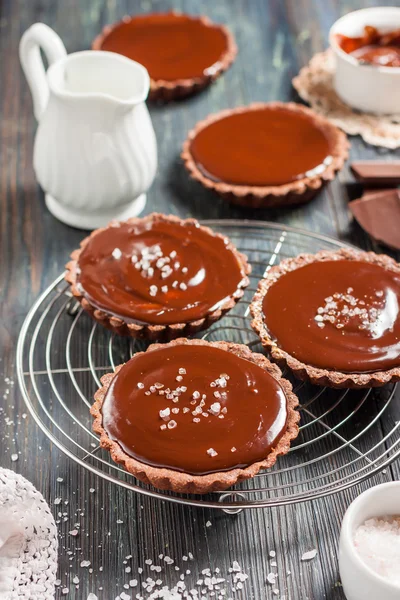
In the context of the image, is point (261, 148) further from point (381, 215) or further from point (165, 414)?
point (165, 414)

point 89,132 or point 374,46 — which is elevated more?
point 89,132

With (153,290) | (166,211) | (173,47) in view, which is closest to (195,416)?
(153,290)

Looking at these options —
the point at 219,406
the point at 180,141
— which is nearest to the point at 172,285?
the point at 219,406

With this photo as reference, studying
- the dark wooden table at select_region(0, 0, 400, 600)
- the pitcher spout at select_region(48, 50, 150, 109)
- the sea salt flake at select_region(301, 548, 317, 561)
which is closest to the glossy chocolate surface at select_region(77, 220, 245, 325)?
the dark wooden table at select_region(0, 0, 400, 600)

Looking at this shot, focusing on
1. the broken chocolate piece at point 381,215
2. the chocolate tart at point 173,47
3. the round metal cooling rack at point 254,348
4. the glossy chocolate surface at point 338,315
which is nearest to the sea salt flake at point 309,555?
the round metal cooling rack at point 254,348

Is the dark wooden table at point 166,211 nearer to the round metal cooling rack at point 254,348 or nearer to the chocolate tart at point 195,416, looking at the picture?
the round metal cooling rack at point 254,348

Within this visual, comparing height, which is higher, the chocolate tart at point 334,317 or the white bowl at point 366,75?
the white bowl at point 366,75
